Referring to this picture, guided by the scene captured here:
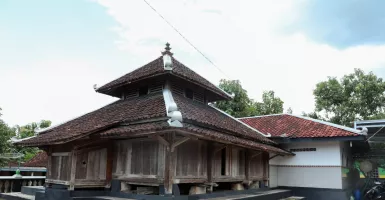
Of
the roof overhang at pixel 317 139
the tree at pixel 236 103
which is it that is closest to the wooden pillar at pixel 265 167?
the roof overhang at pixel 317 139

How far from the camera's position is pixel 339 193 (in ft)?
41.7

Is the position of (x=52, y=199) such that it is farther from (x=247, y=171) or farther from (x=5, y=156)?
(x=247, y=171)

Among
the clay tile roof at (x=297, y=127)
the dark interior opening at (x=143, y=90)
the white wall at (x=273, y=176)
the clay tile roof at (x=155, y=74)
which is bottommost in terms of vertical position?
the white wall at (x=273, y=176)

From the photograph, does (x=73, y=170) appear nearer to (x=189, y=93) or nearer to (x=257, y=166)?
(x=189, y=93)

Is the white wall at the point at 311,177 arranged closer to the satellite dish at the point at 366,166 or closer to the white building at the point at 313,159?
the white building at the point at 313,159

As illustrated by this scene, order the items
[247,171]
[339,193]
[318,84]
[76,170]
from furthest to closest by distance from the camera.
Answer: [318,84], [339,193], [247,171], [76,170]

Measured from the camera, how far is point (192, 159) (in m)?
8.95

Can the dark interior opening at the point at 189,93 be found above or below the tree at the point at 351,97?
below

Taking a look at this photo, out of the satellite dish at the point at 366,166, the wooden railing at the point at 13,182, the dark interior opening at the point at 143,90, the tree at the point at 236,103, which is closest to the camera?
the dark interior opening at the point at 143,90

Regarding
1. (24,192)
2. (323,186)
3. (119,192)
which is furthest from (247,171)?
(24,192)

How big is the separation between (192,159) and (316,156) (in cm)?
733

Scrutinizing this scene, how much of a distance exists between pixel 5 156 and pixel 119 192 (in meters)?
6.96

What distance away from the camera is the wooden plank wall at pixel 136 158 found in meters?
8.39

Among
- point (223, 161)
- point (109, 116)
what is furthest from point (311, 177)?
point (109, 116)
